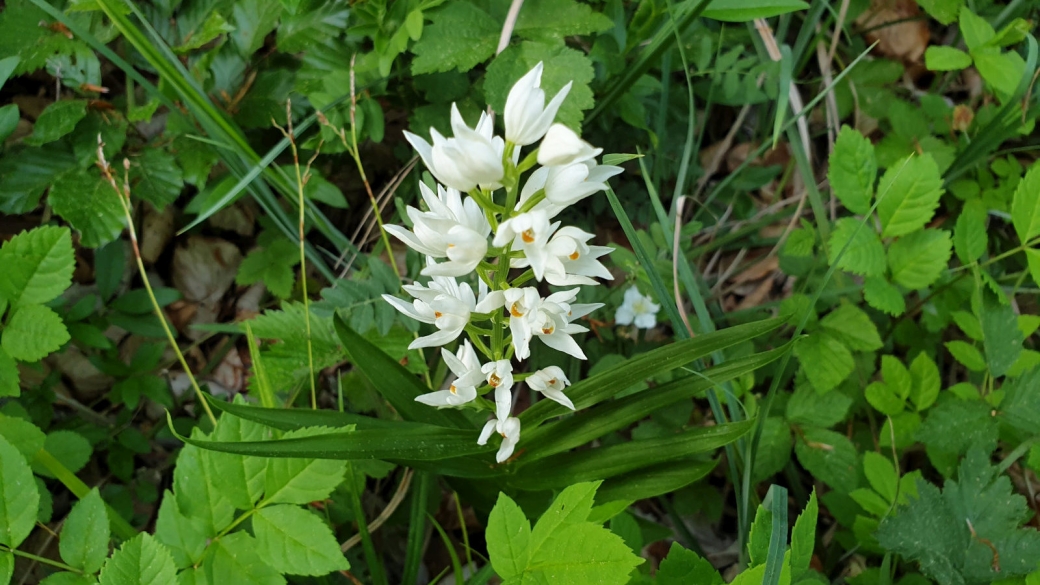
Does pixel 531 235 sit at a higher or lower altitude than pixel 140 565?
higher

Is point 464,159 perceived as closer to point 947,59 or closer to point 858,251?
point 858,251

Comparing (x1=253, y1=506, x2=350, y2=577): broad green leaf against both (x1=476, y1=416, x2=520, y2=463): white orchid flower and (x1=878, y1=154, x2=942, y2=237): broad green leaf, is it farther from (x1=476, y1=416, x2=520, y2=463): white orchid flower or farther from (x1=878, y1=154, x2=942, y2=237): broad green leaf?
(x1=878, y1=154, x2=942, y2=237): broad green leaf

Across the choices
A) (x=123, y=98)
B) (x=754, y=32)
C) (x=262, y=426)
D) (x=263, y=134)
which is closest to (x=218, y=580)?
(x=262, y=426)

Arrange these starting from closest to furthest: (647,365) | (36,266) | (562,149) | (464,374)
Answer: (562,149) → (464,374) → (647,365) → (36,266)

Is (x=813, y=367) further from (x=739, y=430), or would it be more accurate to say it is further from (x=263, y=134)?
(x=263, y=134)

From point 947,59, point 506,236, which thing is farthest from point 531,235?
point 947,59

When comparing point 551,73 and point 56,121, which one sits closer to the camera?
point 551,73

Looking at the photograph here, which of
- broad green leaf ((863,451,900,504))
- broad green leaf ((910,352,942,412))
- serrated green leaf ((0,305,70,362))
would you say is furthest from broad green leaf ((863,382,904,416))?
serrated green leaf ((0,305,70,362))
